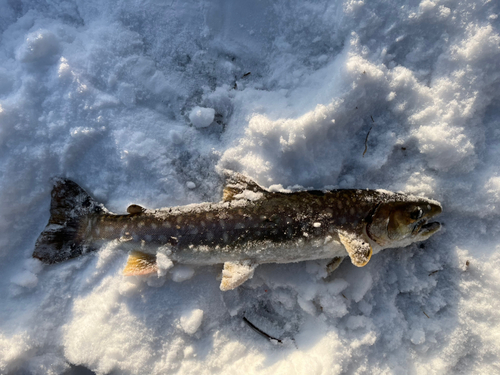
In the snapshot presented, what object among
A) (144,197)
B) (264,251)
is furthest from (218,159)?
(264,251)

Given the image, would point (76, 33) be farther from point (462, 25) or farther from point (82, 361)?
point (462, 25)

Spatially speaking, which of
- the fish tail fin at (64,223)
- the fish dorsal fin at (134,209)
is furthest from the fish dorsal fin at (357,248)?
the fish tail fin at (64,223)

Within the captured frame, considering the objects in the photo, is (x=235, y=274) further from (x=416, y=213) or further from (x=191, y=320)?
(x=416, y=213)

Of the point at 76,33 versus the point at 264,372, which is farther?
the point at 76,33

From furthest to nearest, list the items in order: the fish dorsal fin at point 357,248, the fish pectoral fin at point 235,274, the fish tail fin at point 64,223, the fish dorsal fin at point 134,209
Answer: the fish tail fin at point 64,223 < the fish dorsal fin at point 134,209 < the fish pectoral fin at point 235,274 < the fish dorsal fin at point 357,248

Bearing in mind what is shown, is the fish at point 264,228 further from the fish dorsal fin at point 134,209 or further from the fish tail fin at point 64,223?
the fish tail fin at point 64,223

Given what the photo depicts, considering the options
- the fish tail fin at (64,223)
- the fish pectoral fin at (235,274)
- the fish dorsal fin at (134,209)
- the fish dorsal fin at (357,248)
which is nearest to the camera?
the fish dorsal fin at (357,248)
